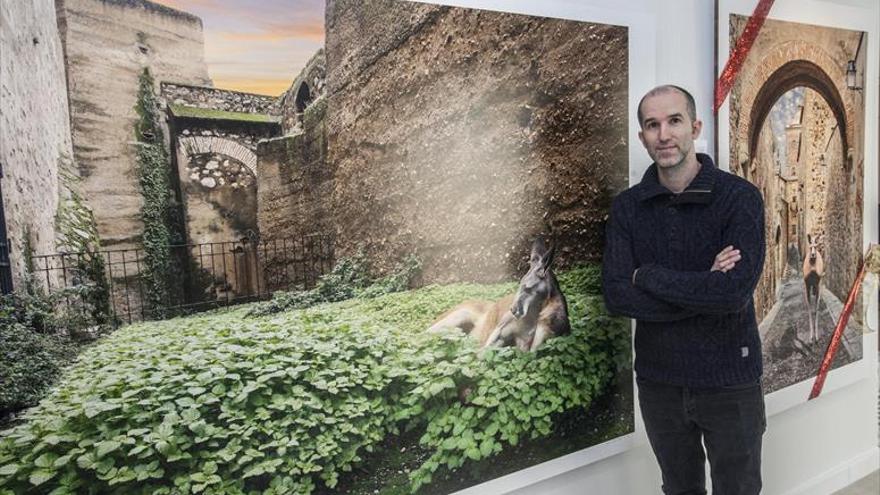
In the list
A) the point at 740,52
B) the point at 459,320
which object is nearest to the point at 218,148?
the point at 459,320

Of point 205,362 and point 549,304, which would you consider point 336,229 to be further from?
point 549,304

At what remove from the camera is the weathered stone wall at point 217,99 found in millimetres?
1618

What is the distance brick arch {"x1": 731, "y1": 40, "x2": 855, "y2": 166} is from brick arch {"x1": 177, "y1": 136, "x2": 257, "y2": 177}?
2170 millimetres

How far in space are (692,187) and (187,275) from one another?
5.59 ft

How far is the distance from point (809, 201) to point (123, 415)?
324 cm

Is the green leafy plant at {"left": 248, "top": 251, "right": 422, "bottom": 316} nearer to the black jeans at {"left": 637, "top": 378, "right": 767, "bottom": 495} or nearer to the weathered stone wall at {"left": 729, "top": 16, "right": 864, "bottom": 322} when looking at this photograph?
the black jeans at {"left": 637, "top": 378, "right": 767, "bottom": 495}

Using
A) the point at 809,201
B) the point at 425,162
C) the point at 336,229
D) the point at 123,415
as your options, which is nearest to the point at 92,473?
the point at 123,415

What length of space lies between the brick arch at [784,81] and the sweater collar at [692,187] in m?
0.72

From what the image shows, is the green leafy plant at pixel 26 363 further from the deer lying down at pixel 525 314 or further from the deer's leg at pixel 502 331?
the deer's leg at pixel 502 331

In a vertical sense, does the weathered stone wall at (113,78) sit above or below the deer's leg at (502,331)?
above

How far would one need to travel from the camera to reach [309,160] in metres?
1.88

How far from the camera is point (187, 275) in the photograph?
5.44ft

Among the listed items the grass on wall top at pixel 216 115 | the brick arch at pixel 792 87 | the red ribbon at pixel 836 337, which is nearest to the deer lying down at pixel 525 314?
the grass on wall top at pixel 216 115

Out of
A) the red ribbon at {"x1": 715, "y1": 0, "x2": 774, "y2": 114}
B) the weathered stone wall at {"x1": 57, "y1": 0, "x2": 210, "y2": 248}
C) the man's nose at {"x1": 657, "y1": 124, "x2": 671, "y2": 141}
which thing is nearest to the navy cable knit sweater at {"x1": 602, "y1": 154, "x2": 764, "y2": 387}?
the man's nose at {"x1": 657, "y1": 124, "x2": 671, "y2": 141}
